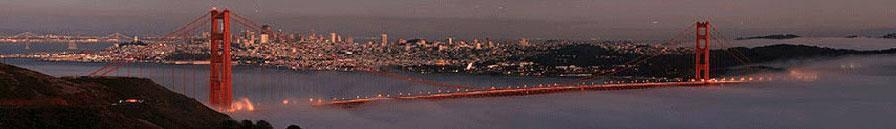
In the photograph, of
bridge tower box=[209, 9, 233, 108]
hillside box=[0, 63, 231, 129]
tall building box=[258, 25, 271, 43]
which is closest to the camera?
hillside box=[0, 63, 231, 129]

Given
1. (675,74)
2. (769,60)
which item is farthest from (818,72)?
(675,74)

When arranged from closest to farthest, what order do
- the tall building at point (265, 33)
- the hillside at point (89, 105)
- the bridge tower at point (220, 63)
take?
the hillside at point (89, 105) < the bridge tower at point (220, 63) < the tall building at point (265, 33)

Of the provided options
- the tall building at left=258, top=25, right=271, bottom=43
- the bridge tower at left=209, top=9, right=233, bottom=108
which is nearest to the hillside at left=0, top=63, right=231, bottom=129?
the bridge tower at left=209, top=9, right=233, bottom=108

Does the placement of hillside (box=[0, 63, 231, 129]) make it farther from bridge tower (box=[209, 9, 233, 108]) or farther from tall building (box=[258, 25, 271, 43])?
tall building (box=[258, 25, 271, 43])

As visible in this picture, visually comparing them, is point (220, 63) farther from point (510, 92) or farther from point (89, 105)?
point (510, 92)

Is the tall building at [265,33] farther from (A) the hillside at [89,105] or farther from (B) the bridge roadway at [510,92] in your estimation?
(A) the hillside at [89,105]

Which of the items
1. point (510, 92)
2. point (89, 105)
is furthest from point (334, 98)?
point (89, 105)

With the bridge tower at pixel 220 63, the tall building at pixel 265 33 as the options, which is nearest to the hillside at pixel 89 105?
the bridge tower at pixel 220 63

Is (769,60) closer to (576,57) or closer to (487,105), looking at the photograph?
(576,57)
